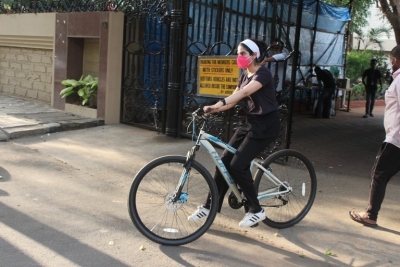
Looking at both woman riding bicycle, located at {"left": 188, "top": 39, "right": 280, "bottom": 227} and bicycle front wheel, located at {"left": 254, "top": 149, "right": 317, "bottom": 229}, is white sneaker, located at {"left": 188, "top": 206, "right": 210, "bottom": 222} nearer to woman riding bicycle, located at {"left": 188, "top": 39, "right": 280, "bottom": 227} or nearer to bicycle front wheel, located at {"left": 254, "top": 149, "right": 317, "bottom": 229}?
woman riding bicycle, located at {"left": 188, "top": 39, "right": 280, "bottom": 227}

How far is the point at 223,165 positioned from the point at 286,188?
773 millimetres

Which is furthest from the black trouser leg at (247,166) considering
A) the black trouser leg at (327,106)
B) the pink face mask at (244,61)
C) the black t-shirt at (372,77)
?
the black t-shirt at (372,77)

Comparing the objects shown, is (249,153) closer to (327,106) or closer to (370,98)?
(327,106)

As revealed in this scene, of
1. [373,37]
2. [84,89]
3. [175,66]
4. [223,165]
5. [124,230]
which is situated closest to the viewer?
[223,165]

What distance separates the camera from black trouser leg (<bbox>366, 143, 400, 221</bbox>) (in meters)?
4.52

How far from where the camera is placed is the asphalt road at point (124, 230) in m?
3.87

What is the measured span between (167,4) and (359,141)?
191 inches

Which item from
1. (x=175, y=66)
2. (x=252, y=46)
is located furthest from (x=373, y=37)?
(x=252, y=46)

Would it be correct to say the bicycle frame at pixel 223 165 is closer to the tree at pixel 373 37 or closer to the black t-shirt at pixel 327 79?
the black t-shirt at pixel 327 79

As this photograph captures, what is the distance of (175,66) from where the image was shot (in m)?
8.13

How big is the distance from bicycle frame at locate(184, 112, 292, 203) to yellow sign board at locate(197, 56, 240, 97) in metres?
2.82

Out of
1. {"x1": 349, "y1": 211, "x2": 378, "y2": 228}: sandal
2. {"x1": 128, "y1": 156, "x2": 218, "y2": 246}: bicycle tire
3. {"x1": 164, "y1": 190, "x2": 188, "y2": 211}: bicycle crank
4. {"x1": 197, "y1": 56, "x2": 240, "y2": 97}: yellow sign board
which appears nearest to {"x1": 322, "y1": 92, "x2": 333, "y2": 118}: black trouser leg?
{"x1": 197, "y1": 56, "x2": 240, "y2": 97}: yellow sign board

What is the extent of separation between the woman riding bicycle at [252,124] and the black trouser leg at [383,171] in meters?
1.16

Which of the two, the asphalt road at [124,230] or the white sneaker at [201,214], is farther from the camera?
the white sneaker at [201,214]
